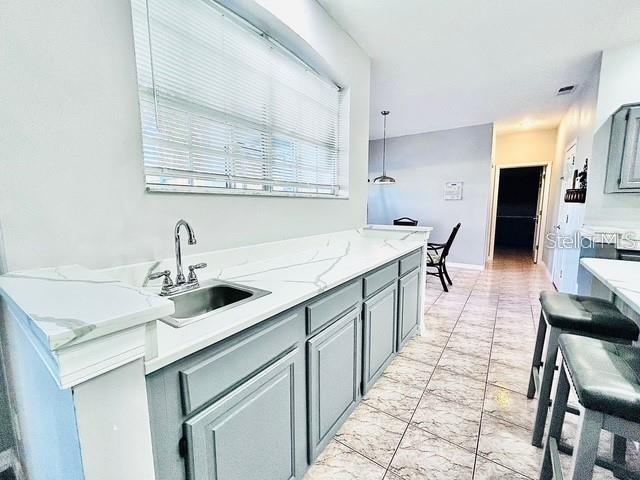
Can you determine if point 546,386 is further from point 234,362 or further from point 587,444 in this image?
point 234,362

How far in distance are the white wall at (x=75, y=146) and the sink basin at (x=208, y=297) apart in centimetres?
24

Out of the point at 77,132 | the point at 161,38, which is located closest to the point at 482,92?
the point at 161,38

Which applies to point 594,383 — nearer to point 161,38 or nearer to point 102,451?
point 102,451

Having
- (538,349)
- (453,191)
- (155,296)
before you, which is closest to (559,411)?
(538,349)

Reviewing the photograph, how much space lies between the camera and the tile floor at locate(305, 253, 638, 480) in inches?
54.1

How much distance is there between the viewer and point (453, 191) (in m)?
5.51

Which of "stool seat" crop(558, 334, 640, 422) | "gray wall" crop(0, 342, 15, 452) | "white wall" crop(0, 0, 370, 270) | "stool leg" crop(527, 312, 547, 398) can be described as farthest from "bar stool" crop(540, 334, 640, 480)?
"gray wall" crop(0, 342, 15, 452)

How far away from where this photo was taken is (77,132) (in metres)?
1.08

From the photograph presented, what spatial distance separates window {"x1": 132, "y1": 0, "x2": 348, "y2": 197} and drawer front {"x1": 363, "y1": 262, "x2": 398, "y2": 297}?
85cm

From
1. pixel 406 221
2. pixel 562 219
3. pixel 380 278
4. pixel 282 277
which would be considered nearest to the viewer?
pixel 282 277

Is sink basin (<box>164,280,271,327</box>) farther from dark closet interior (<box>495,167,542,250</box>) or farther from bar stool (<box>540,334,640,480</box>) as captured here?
dark closet interior (<box>495,167,542,250</box>)

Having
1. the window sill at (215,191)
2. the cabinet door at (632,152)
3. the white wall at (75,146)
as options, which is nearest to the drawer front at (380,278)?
the window sill at (215,191)

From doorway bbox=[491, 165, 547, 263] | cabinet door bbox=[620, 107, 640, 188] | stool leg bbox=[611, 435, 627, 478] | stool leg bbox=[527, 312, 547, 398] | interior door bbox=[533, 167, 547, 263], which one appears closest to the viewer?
stool leg bbox=[611, 435, 627, 478]

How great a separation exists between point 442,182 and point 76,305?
5911 mm
